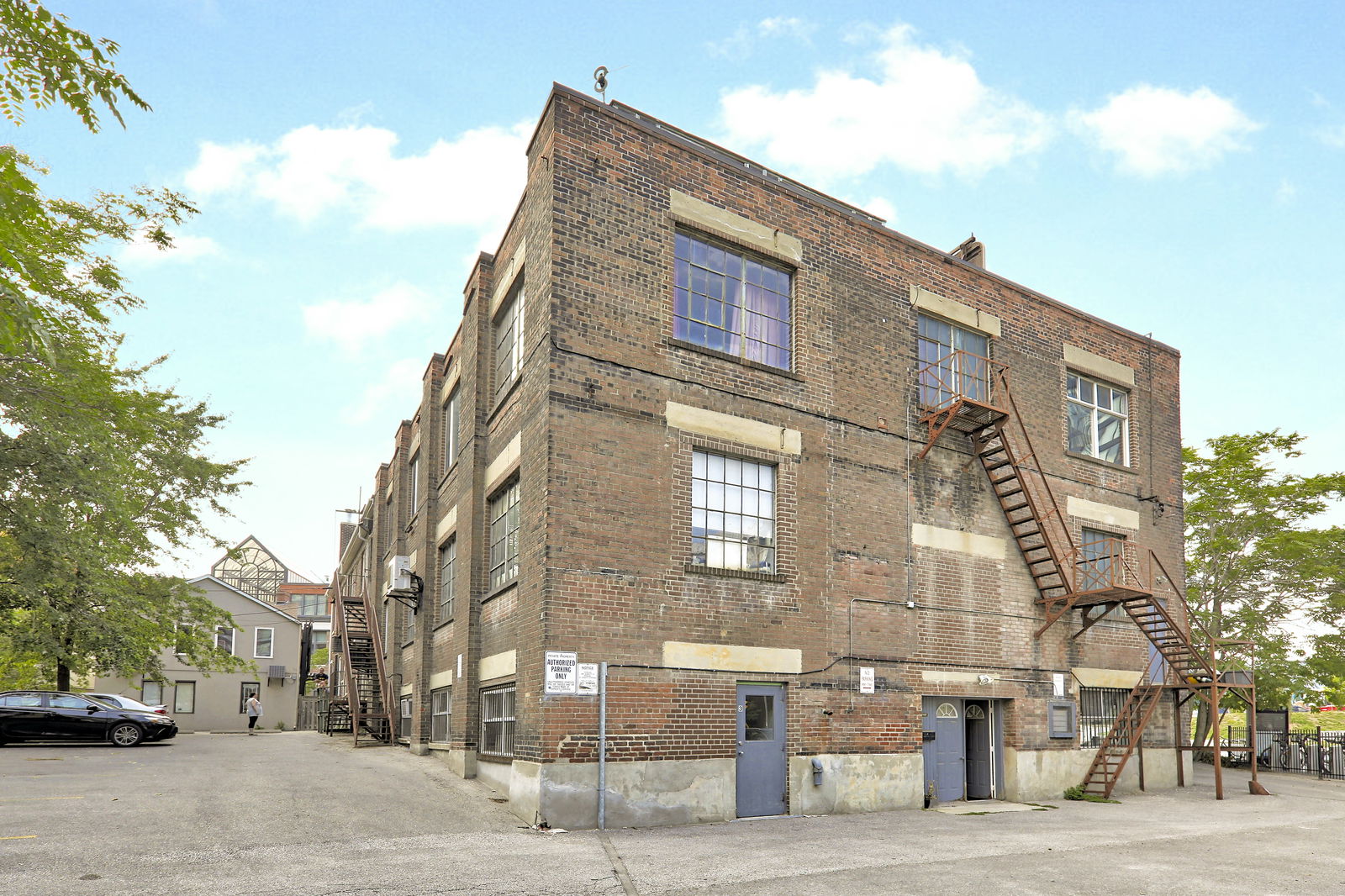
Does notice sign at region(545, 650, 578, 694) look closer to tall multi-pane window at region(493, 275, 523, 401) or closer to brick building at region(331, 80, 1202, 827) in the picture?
brick building at region(331, 80, 1202, 827)

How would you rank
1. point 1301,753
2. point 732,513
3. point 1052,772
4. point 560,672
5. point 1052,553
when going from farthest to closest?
point 1301,753 < point 1052,772 < point 1052,553 < point 732,513 < point 560,672

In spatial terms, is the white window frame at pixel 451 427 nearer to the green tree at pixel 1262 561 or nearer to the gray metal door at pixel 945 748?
the gray metal door at pixel 945 748

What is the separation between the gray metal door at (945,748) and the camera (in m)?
16.8

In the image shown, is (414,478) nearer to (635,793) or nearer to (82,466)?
(82,466)

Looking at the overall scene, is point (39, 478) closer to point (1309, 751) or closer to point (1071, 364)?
point (1071, 364)

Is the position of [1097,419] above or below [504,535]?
above

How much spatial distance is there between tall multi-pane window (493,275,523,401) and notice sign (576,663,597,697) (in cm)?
497

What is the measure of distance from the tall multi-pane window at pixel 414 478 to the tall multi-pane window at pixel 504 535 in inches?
303

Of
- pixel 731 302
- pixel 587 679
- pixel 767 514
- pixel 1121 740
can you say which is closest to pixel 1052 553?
pixel 1121 740

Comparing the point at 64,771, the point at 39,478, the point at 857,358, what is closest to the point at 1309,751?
the point at 857,358

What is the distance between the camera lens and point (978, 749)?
17.8 m

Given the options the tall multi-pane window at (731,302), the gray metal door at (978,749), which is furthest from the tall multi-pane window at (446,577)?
the gray metal door at (978,749)

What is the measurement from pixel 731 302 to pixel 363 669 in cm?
2087

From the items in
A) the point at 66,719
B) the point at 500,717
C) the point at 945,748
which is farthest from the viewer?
the point at 66,719
